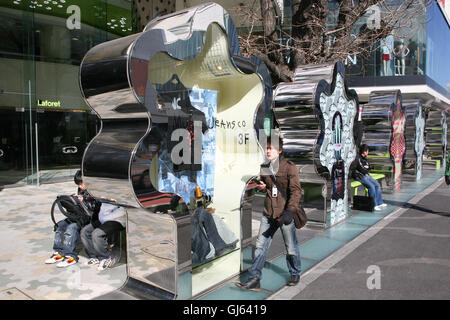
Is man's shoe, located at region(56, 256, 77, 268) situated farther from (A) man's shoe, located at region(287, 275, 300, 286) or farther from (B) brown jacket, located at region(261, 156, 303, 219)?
(A) man's shoe, located at region(287, 275, 300, 286)

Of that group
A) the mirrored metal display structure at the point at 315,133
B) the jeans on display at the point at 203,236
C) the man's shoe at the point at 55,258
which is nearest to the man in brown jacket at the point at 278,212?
the jeans on display at the point at 203,236

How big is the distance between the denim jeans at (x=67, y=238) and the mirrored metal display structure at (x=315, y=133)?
409cm

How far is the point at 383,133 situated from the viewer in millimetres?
11773

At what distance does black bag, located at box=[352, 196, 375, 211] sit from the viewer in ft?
29.8

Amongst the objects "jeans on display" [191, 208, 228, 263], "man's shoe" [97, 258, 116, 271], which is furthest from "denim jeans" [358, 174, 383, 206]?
"man's shoe" [97, 258, 116, 271]

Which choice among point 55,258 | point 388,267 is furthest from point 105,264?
point 388,267

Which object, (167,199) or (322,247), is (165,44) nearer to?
(167,199)

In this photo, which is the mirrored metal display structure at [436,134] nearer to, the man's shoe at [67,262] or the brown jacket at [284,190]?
the brown jacket at [284,190]

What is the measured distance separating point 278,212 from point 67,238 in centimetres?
295

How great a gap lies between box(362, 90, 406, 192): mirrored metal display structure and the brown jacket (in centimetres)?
820

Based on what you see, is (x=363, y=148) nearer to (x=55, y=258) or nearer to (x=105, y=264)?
(x=105, y=264)

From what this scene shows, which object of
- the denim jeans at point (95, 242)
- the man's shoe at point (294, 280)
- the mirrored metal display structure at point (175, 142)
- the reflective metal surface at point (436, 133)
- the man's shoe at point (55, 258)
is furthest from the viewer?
the reflective metal surface at point (436, 133)

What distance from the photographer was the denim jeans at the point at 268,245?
14.9 feet

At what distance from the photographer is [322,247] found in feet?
20.4
